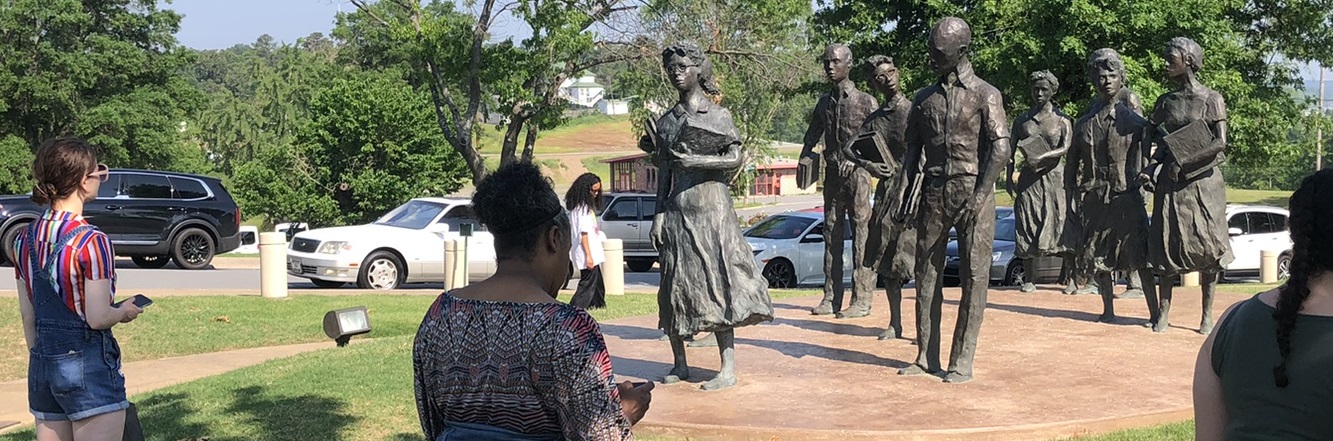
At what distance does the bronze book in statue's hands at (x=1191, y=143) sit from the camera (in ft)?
31.0

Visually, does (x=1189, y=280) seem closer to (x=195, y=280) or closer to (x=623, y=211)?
(x=623, y=211)

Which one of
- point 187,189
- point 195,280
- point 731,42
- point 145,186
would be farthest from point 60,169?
point 731,42

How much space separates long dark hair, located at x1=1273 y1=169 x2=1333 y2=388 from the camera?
9.80 ft

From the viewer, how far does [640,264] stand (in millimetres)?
24891

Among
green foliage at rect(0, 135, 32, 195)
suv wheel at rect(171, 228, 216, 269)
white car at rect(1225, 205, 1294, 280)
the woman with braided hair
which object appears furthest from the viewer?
green foliage at rect(0, 135, 32, 195)

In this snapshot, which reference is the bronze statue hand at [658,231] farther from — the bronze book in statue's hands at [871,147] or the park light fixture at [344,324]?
the park light fixture at [344,324]

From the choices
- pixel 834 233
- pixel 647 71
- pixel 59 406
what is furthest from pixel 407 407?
pixel 647 71

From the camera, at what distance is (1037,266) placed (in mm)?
17766

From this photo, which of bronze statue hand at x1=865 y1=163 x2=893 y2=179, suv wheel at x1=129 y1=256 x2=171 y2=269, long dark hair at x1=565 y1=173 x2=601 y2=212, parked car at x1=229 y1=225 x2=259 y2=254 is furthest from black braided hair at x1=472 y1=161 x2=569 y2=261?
parked car at x1=229 y1=225 x2=259 y2=254

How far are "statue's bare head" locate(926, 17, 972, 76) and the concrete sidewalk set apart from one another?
224 inches

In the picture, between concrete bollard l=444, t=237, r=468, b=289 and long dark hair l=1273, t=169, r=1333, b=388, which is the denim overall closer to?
long dark hair l=1273, t=169, r=1333, b=388

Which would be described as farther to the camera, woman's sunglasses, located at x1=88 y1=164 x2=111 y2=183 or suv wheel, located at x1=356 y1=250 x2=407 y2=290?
suv wheel, located at x1=356 y1=250 x2=407 y2=290

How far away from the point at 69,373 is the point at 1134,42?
1763cm

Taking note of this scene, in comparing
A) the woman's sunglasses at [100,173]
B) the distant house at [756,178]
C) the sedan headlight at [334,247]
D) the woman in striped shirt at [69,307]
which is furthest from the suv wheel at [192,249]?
the distant house at [756,178]
